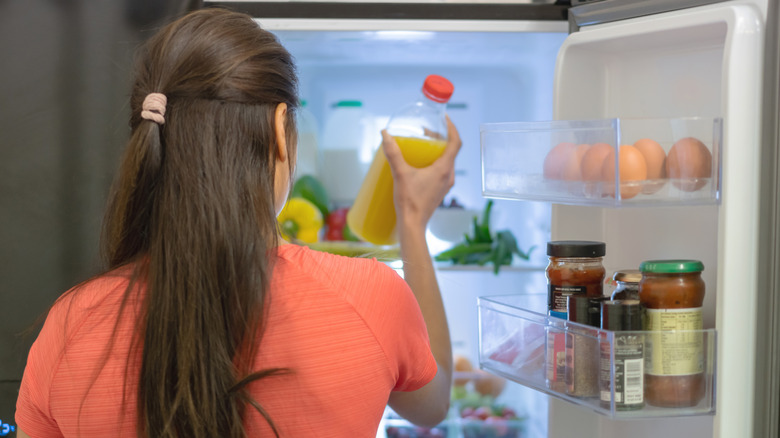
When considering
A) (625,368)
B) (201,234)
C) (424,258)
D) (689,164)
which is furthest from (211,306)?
(689,164)

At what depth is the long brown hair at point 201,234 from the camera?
30.3 inches

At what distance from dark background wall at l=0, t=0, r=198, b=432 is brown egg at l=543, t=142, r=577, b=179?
80 cm

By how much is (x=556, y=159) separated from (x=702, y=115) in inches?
11.6

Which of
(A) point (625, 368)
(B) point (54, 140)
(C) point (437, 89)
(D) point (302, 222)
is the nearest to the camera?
(A) point (625, 368)

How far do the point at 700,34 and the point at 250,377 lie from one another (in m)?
0.85

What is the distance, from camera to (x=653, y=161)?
926mm

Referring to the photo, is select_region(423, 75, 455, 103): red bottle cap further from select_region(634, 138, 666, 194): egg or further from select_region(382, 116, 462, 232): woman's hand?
select_region(634, 138, 666, 194): egg

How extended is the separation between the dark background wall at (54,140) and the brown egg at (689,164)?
966 mm

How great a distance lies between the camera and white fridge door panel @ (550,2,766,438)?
0.90 m

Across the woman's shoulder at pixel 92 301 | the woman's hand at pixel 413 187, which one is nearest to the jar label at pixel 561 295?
the woman's hand at pixel 413 187

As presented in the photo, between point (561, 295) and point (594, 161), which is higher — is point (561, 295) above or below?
below

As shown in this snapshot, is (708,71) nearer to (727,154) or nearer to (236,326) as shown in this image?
(727,154)

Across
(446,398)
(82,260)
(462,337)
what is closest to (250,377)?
(446,398)

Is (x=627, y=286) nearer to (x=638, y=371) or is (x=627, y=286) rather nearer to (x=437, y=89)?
(x=638, y=371)
